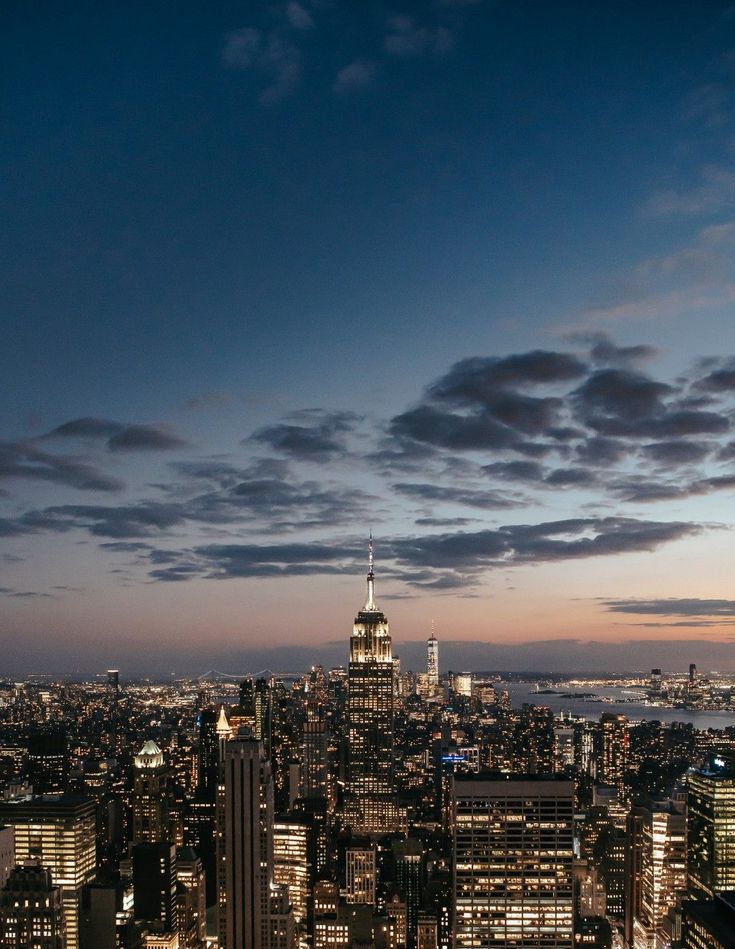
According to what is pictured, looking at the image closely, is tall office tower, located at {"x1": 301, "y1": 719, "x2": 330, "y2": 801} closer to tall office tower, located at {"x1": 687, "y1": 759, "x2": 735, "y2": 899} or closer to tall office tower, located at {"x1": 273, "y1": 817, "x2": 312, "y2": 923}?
tall office tower, located at {"x1": 273, "y1": 817, "x2": 312, "y2": 923}

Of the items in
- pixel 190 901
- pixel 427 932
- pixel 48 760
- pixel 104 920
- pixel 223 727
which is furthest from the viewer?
pixel 223 727

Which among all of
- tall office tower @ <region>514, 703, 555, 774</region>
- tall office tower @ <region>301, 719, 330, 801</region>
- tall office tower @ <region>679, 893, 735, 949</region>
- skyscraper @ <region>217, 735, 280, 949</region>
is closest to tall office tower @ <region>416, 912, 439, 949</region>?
skyscraper @ <region>217, 735, 280, 949</region>

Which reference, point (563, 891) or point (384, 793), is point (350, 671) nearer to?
point (384, 793)

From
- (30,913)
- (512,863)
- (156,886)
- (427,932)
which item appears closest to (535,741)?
(427,932)

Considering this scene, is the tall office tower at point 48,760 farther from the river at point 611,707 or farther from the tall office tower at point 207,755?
the river at point 611,707

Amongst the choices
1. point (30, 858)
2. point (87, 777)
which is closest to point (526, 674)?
point (87, 777)

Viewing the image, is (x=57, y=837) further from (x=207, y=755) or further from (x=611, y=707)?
(x=611, y=707)
